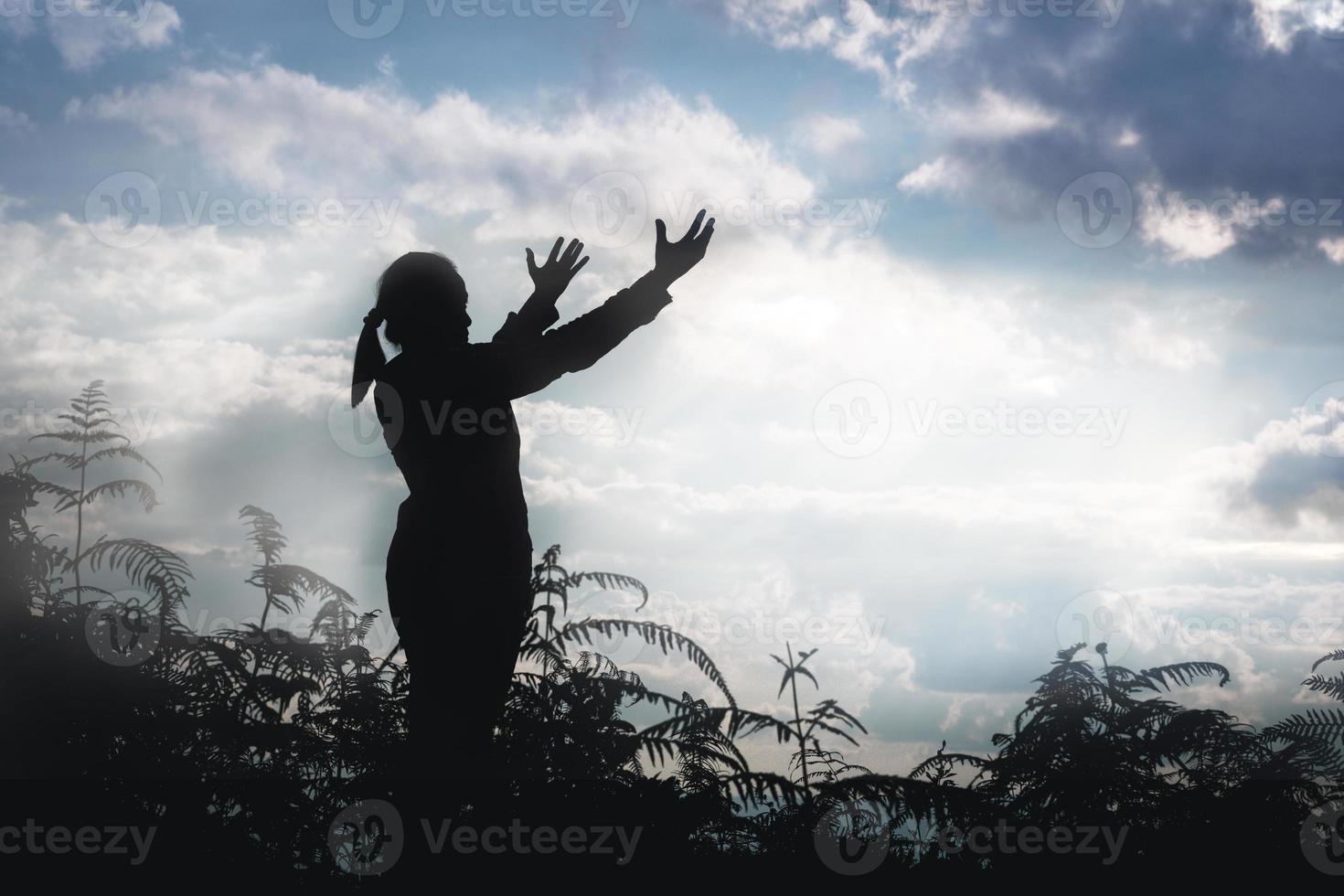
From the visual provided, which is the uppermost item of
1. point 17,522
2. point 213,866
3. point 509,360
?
point 509,360

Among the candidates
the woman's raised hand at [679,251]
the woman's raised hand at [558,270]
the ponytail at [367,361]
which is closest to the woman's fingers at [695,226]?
the woman's raised hand at [679,251]

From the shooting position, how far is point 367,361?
435 cm

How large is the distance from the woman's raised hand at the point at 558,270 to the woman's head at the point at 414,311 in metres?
0.39

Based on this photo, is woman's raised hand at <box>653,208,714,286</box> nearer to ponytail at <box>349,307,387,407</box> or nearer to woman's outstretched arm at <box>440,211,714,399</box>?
woman's outstretched arm at <box>440,211,714,399</box>

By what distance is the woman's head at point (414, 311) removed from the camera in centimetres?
430

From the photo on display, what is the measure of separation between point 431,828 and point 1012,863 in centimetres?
194

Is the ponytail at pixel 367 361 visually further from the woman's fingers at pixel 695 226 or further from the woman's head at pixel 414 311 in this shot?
the woman's fingers at pixel 695 226

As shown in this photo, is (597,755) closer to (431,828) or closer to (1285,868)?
(431,828)

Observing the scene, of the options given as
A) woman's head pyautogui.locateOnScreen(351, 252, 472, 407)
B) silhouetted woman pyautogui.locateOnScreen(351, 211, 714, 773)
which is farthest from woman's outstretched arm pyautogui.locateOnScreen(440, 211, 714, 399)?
woman's head pyautogui.locateOnScreen(351, 252, 472, 407)

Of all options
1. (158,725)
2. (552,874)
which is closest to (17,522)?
(158,725)

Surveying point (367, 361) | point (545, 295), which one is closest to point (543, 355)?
point (545, 295)

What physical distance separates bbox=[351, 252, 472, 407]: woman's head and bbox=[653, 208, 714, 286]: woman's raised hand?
102cm

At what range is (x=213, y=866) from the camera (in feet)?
11.1

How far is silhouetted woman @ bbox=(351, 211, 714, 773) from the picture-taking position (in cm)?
371
